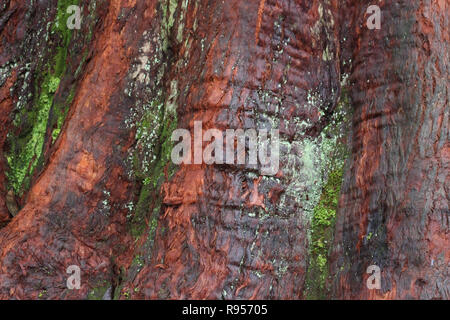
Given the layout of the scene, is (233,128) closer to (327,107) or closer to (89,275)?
(327,107)

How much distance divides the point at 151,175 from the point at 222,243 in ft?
2.71

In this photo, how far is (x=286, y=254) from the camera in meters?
3.26

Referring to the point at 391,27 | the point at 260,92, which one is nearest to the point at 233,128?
the point at 260,92
